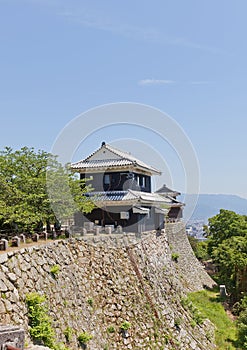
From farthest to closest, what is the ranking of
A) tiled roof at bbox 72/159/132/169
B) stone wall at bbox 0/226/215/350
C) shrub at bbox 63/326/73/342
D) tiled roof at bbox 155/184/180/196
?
tiled roof at bbox 155/184/180/196
tiled roof at bbox 72/159/132/169
shrub at bbox 63/326/73/342
stone wall at bbox 0/226/215/350

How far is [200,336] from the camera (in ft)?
60.6

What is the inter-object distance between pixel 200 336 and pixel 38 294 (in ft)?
36.7

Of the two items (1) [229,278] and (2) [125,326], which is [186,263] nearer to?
(1) [229,278]

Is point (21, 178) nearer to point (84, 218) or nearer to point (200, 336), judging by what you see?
point (84, 218)

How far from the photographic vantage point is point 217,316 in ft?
72.6

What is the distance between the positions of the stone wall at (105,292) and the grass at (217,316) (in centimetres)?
73

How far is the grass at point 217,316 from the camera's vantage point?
754 inches

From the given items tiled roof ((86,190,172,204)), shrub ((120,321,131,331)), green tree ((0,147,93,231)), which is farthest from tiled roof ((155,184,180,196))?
shrub ((120,321,131,331))

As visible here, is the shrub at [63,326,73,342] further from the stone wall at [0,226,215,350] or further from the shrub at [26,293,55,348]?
the shrub at [26,293,55,348]

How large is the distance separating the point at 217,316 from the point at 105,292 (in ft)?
34.3

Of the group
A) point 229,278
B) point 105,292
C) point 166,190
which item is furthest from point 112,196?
point 166,190

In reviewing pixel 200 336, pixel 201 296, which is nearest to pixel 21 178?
pixel 200 336

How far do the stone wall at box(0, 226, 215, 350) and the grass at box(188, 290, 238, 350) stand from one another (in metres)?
0.73

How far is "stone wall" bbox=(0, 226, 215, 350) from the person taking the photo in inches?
433
